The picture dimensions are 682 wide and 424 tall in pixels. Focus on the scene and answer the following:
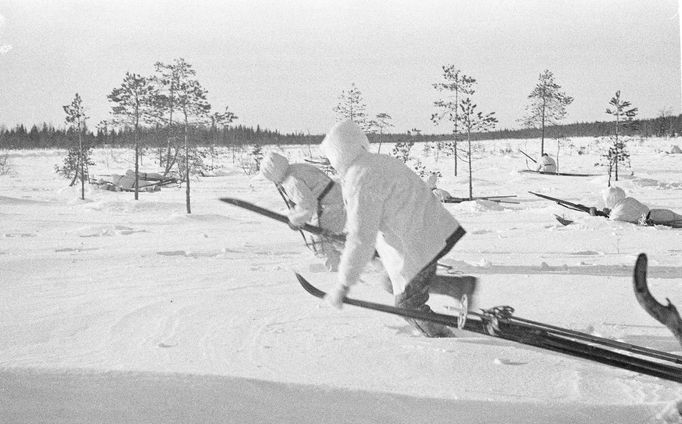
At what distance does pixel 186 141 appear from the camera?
2194cm

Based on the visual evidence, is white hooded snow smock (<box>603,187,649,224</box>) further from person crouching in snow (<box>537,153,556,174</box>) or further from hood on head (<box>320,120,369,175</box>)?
person crouching in snow (<box>537,153,556,174</box>)

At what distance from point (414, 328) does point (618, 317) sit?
60.9 inches

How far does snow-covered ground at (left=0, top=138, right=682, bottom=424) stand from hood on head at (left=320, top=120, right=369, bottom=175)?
1.16 meters

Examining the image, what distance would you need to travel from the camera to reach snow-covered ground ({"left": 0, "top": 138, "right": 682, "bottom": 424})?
259 cm

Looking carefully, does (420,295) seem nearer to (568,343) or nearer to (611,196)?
(568,343)

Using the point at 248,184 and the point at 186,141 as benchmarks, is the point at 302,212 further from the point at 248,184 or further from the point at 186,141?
the point at 248,184

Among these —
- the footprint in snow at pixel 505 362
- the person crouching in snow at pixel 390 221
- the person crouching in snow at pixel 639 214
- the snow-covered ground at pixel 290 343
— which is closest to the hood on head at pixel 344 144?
the person crouching in snow at pixel 390 221

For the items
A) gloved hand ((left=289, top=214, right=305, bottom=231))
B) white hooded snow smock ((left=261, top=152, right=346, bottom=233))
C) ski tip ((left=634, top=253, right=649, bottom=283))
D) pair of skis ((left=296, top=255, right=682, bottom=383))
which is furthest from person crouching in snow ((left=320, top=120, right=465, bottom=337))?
white hooded snow smock ((left=261, top=152, right=346, bottom=233))

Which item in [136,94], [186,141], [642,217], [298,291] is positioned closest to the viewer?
[298,291]

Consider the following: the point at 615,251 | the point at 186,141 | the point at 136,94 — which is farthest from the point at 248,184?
the point at 615,251

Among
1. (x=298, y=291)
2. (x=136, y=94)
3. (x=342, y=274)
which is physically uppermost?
(x=136, y=94)

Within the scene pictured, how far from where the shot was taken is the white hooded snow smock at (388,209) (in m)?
3.30

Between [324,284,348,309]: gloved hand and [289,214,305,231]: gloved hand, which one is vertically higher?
[289,214,305,231]: gloved hand

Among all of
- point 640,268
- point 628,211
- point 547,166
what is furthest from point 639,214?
point 547,166
